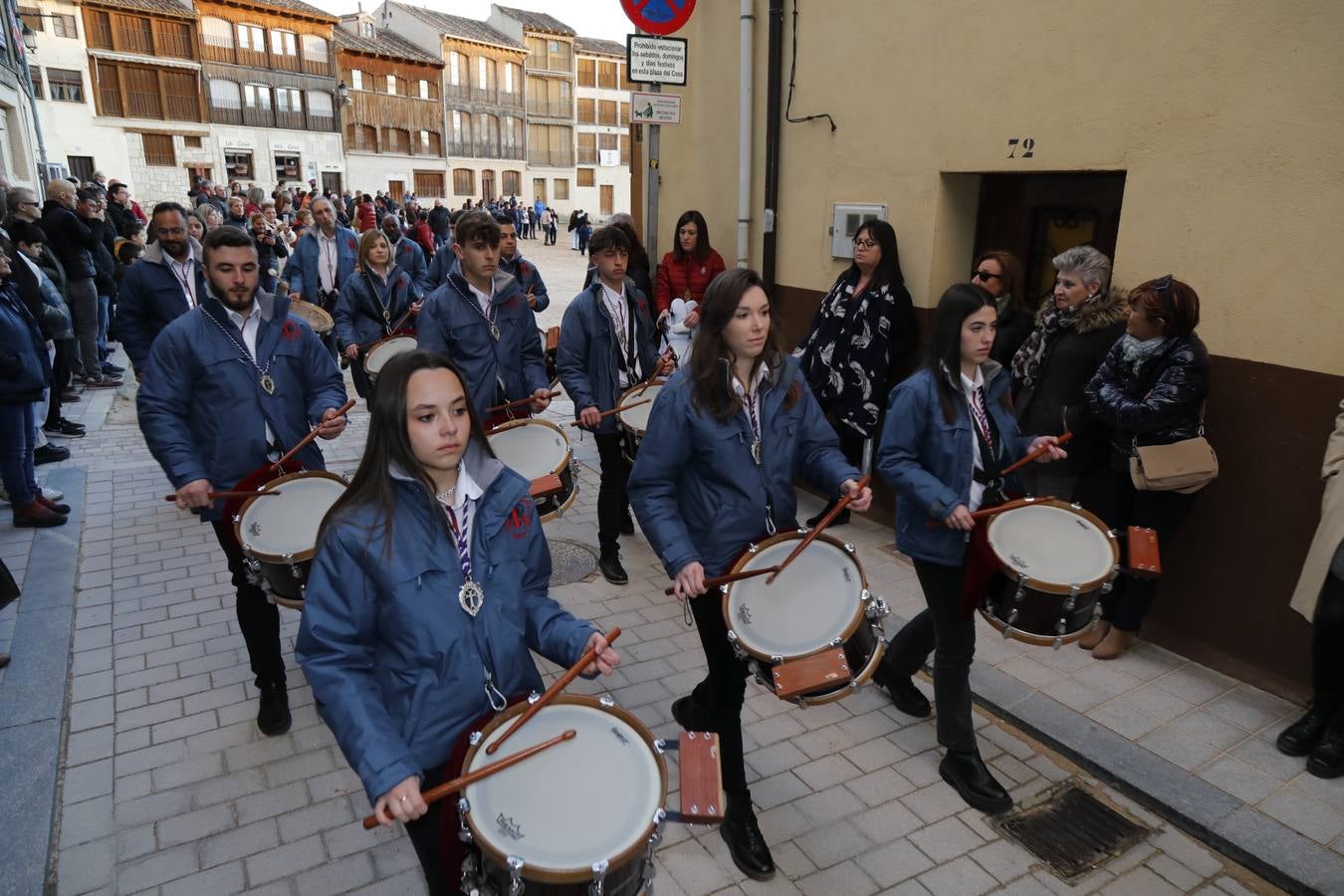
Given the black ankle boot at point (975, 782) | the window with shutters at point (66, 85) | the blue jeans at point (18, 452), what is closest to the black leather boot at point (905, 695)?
the black ankle boot at point (975, 782)

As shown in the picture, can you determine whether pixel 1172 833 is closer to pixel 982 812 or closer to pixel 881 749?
pixel 982 812

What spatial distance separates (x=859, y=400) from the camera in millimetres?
5805

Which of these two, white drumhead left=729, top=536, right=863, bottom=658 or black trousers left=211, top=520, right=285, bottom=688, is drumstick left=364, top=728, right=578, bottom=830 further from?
black trousers left=211, top=520, right=285, bottom=688

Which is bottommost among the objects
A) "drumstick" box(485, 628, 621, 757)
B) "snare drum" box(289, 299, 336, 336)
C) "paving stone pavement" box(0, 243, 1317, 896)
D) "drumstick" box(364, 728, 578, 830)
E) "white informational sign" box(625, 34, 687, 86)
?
"paving stone pavement" box(0, 243, 1317, 896)

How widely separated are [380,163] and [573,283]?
31122 mm

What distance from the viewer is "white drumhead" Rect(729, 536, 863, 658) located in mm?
2697

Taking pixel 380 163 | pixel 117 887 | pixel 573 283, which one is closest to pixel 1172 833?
pixel 117 887

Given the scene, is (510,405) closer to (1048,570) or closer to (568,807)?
(1048,570)

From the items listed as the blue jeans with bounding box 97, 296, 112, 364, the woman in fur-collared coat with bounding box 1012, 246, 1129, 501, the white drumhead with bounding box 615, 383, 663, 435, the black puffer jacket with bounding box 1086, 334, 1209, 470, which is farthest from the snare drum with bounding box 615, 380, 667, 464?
the blue jeans with bounding box 97, 296, 112, 364

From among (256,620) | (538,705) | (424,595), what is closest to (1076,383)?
(538,705)

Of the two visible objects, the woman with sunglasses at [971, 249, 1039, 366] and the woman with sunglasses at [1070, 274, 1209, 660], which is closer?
the woman with sunglasses at [1070, 274, 1209, 660]

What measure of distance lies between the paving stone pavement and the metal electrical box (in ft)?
8.44

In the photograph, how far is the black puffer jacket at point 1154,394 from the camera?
3.83 m

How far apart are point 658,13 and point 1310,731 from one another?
20.4ft
